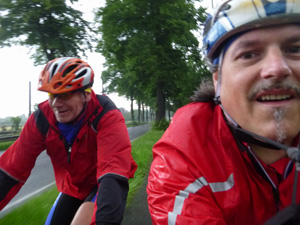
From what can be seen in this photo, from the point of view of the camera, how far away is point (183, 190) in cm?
128

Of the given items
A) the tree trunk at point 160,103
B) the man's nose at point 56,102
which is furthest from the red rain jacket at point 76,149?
the tree trunk at point 160,103

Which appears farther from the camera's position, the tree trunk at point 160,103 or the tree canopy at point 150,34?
the tree trunk at point 160,103

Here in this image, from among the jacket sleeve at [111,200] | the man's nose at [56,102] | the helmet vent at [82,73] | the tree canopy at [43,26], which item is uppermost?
the tree canopy at [43,26]

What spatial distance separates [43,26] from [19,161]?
180 inches

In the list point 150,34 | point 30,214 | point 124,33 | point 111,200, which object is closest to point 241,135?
point 111,200

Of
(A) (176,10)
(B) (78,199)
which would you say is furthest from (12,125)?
(B) (78,199)

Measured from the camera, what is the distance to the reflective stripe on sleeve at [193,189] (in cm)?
122

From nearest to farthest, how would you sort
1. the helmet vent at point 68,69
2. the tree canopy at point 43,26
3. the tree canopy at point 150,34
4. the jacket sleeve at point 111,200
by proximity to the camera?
the jacket sleeve at point 111,200, the helmet vent at point 68,69, the tree canopy at point 43,26, the tree canopy at point 150,34

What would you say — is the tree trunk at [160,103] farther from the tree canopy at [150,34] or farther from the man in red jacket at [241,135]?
the man in red jacket at [241,135]

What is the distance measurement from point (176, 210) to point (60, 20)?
19.5 feet

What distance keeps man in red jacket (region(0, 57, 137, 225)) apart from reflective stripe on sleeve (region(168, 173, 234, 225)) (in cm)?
86

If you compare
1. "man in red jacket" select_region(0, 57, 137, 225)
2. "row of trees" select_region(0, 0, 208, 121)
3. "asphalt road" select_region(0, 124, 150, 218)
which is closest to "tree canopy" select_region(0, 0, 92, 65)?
"row of trees" select_region(0, 0, 208, 121)

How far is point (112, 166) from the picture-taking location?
1.99m

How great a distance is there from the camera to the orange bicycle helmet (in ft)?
7.30
